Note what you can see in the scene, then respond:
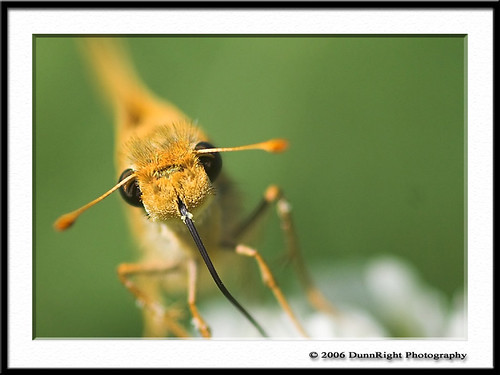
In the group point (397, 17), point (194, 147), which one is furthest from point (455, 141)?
point (194, 147)

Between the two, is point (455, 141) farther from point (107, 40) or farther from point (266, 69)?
point (107, 40)

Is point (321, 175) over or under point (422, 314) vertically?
over

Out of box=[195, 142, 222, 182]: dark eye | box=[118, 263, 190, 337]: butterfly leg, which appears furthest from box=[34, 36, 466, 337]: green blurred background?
box=[195, 142, 222, 182]: dark eye

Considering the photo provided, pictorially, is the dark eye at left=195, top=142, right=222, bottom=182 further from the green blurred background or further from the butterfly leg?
the green blurred background

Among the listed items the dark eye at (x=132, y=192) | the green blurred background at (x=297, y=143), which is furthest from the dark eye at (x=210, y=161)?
the green blurred background at (x=297, y=143)

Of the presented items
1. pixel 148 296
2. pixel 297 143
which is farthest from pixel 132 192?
pixel 297 143

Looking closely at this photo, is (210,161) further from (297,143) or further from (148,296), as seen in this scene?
(297,143)
